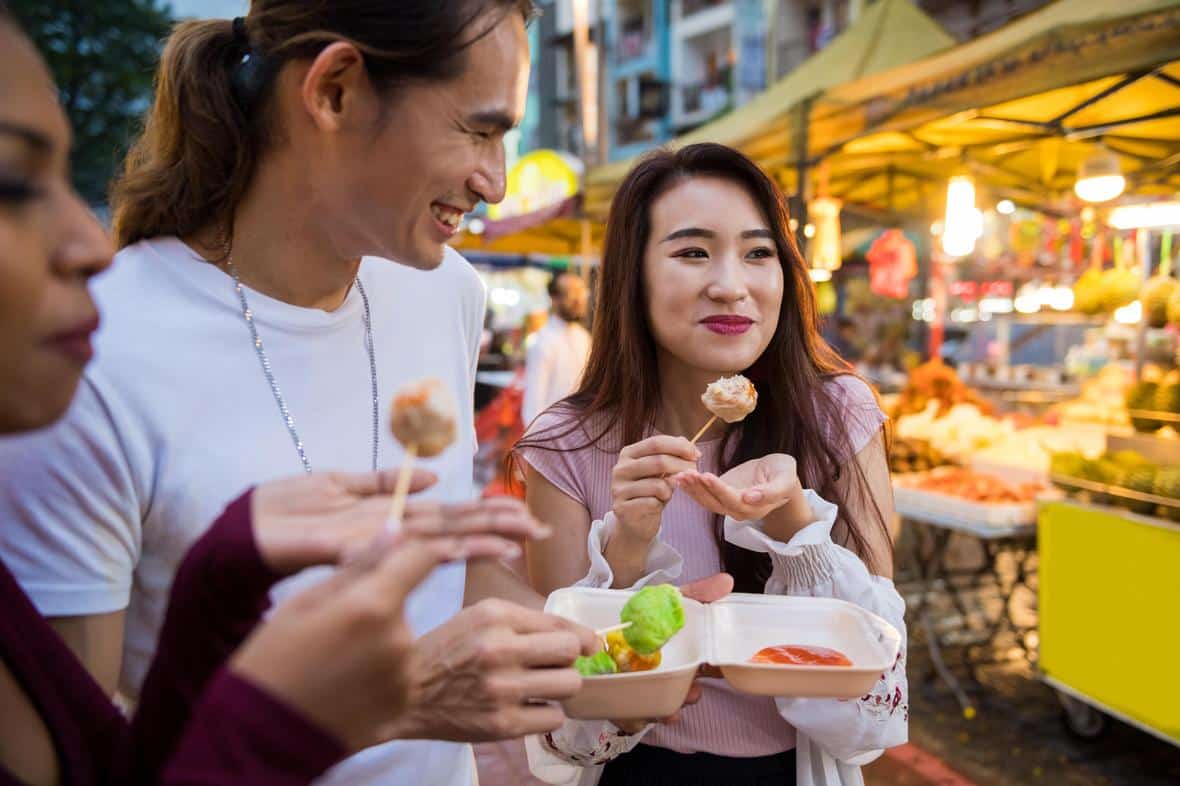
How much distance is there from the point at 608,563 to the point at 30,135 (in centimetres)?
150

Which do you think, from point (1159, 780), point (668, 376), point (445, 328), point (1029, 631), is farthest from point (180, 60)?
point (1029, 631)

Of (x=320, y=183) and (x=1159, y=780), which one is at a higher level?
(x=320, y=183)

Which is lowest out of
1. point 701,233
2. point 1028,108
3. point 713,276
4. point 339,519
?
point 339,519

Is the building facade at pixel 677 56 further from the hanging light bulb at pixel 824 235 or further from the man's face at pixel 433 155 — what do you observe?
the man's face at pixel 433 155

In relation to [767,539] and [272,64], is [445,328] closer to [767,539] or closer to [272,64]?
[272,64]

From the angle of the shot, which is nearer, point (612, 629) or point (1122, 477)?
point (612, 629)

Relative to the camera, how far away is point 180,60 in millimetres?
1459

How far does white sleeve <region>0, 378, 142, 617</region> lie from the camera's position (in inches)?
44.7

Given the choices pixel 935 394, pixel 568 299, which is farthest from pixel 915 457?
pixel 568 299

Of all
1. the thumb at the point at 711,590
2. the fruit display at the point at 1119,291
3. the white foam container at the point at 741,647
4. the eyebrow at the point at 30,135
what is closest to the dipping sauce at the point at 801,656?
the white foam container at the point at 741,647

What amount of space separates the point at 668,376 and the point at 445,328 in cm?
75

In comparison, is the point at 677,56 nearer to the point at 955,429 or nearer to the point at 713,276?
the point at 955,429

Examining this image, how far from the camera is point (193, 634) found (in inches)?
38.5

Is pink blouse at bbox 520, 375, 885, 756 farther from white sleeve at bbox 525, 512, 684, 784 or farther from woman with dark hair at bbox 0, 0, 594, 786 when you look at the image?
woman with dark hair at bbox 0, 0, 594, 786
